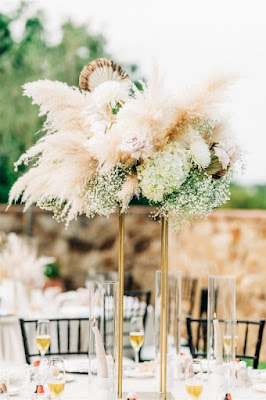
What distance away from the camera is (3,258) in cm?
582

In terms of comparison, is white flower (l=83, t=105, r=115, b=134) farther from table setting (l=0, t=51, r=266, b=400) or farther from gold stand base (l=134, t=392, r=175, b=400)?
gold stand base (l=134, t=392, r=175, b=400)

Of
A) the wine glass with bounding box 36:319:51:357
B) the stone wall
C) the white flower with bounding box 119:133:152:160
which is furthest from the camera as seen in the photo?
the stone wall

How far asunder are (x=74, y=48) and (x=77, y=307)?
795 cm

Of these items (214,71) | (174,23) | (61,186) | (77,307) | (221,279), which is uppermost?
(174,23)

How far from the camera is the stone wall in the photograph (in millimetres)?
7680

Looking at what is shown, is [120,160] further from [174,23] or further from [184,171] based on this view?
[174,23]

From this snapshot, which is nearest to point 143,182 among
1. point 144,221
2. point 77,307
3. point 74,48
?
point 77,307

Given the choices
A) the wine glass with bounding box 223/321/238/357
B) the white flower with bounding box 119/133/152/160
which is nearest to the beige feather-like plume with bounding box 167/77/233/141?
the white flower with bounding box 119/133/152/160

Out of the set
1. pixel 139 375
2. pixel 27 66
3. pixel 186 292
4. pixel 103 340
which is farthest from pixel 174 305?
pixel 27 66

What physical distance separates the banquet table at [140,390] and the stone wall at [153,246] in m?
5.02

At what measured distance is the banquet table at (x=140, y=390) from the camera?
2.50 meters

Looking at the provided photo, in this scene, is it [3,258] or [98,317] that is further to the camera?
[3,258]

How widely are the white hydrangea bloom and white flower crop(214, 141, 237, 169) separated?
0.40 ft

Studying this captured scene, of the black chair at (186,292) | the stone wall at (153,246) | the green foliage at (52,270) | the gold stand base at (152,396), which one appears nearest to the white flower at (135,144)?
the gold stand base at (152,396)
